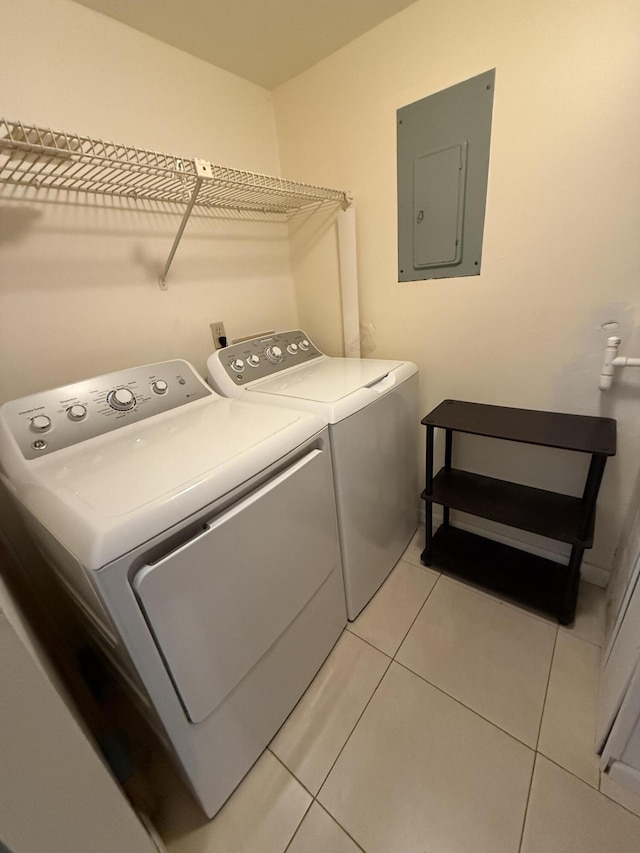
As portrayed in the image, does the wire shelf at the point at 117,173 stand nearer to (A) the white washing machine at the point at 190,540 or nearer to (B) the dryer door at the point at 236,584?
(A) the white washing machine at the point at 190,540

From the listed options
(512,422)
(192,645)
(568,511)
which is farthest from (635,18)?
(192,645)

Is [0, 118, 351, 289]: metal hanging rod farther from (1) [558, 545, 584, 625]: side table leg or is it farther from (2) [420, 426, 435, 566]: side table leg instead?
(1) [558, 545, 584, 625]: side table leg

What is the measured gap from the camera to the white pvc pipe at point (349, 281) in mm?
1607

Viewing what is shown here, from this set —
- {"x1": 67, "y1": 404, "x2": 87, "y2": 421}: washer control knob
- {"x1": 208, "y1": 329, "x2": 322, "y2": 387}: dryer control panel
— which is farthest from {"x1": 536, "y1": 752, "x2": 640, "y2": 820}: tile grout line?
{"x1": 67, "y1": 404, "x2": 87, "y2": 421}: washer control knob

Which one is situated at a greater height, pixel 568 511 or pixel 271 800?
pixel 568 511

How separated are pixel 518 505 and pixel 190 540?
50.8 inches

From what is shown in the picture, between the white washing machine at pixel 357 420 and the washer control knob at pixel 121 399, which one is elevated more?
the washer control knob at pixel 121 399

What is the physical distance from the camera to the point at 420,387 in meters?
1.69

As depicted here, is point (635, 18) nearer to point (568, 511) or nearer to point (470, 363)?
point (470, 363)

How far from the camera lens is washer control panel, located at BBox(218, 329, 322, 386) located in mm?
1439

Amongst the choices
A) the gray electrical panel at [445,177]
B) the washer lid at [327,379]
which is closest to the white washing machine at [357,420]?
the washer lid at [327,379]

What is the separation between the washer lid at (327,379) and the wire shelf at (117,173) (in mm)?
698

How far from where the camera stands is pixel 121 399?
3.65 ft

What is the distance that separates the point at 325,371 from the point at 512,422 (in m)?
0.79
